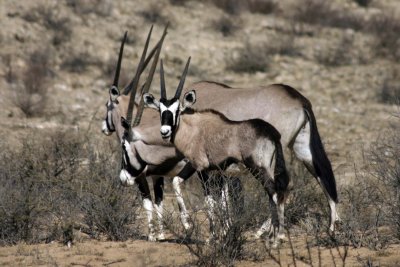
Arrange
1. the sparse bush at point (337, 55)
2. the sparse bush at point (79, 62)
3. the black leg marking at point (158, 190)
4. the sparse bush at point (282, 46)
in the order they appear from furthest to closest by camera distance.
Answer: the sparse bush at point (282, 46) < the sparse bush at point (337, 55) < the sparse bush at point (79, 62) < the black leg marking at point (158, 190)

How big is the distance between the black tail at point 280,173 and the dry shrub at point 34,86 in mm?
8554

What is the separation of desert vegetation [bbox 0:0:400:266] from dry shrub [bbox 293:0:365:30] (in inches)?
1.8

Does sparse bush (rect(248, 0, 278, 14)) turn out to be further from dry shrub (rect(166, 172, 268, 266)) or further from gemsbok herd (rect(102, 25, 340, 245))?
dry shrub (rect(166, 172, 268, 266))

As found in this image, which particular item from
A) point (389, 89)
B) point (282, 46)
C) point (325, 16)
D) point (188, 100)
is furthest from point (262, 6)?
point (188, 100)

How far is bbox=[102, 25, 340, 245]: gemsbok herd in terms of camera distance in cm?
810

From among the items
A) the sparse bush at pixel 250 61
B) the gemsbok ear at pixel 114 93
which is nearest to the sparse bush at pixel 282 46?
the sparse bush at pixel 250 61

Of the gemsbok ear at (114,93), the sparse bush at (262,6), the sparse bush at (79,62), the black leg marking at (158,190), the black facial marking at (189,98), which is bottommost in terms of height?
the black leg marking at (158,190)

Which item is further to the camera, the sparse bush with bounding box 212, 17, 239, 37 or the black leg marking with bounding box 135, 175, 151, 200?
the sparse bush with bounding box 212, 17, 239, 37

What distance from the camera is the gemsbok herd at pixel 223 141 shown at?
26.6 ft

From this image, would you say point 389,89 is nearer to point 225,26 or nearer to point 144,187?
point 225,26

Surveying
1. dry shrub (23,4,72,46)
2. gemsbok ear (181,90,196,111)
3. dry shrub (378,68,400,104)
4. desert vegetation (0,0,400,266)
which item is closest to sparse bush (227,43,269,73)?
desert vegetation (0,0,400,266)

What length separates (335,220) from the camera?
8797mm

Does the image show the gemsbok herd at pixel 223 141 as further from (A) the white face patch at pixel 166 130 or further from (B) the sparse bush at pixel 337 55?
(B) the sparse bush at pixel 337 55

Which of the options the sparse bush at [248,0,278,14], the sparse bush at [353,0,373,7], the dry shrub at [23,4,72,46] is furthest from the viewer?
the sparse bush at [353,0,373,7]
